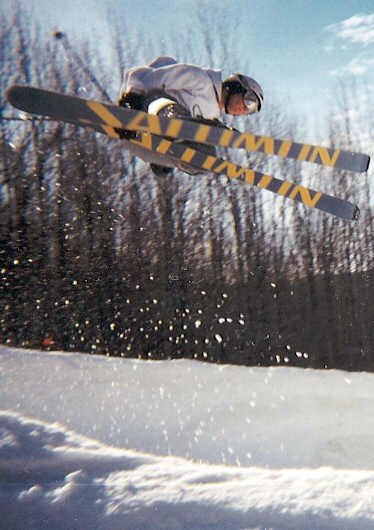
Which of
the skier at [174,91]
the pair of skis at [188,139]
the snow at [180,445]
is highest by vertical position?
the skier at [174,91]

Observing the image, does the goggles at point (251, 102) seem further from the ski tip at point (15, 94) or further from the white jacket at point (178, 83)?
the ski tip at point (15, 94)

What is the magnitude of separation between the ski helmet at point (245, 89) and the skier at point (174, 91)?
148 mm

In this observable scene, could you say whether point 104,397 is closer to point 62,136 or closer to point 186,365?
point 186,365

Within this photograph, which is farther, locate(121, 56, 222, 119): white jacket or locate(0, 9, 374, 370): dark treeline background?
locate(0, 9, 374, 370): dark treeline background

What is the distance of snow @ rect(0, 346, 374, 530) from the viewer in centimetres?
166

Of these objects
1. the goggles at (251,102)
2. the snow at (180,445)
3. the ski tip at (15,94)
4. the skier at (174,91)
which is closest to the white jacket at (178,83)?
the skier at (174,91)

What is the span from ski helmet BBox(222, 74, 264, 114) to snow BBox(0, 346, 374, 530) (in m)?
2.97

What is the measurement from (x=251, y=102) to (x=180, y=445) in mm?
3252

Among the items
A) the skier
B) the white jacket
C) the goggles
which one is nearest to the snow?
the skier

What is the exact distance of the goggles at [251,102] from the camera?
3824mm

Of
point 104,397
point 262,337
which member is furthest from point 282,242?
point 104,397

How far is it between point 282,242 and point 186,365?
9672 millimetres

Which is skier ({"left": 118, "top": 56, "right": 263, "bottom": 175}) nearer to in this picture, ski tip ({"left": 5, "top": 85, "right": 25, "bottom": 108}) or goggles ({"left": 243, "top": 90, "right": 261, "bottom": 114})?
goggles ({"left": 243, "top": 90, "right": 261, "bottom": 114})

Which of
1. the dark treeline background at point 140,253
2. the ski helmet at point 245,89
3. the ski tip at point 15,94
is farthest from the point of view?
the dark treeline background at point 140,253
